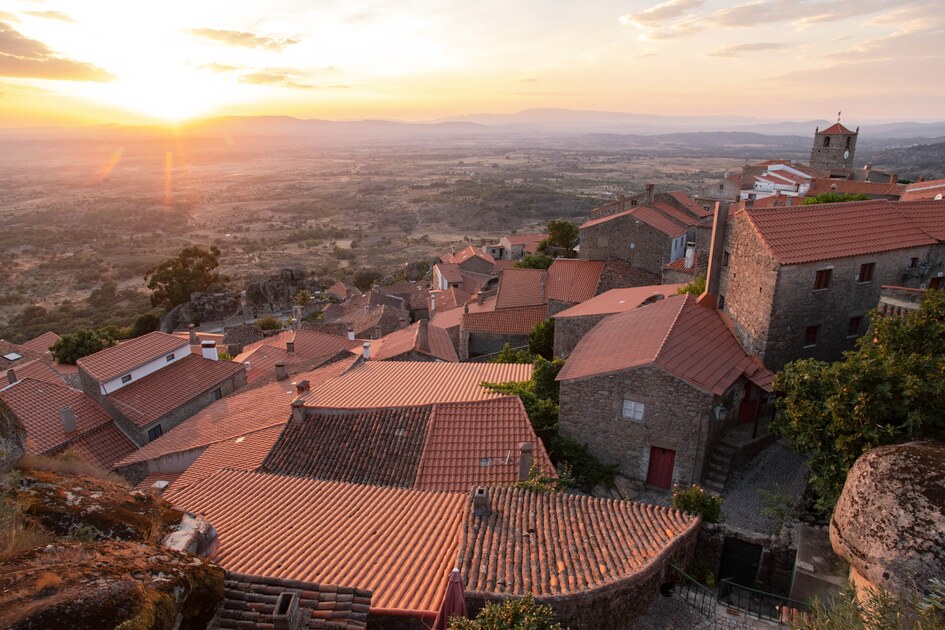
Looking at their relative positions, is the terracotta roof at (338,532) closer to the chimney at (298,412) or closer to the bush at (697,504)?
the chimney at (298,412)

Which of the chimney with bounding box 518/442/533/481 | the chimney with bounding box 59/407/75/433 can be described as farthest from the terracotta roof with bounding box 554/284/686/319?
the chimney with bounding box 59/407/75/433

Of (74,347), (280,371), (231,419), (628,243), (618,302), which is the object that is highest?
(628,243)

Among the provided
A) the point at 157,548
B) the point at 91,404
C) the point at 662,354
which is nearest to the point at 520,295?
the point at 662,354

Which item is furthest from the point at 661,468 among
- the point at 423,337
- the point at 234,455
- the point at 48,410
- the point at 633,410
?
the point at 48,410

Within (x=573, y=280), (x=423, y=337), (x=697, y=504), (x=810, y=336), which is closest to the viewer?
(x=697, y=504)

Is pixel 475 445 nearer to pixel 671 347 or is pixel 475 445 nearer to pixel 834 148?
pixel 671 347

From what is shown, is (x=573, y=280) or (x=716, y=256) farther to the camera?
(x=573, y=280)

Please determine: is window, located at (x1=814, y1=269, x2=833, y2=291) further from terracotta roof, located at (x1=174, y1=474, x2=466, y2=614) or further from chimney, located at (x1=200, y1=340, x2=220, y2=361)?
chimney, located at (x1=200, y1=340, x2=220, y2=361)
